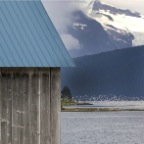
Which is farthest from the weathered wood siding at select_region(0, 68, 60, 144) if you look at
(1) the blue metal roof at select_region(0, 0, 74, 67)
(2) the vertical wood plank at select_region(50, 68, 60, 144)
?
(1) the blue metal roof at select_region(0, 0, 74, 67)

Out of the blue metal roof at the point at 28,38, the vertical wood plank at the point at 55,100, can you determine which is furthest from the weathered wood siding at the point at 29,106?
the blue metal roof at the point at 28,38

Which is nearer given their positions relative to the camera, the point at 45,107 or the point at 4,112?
the point at 4,112

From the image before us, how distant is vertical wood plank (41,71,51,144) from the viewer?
17.1m

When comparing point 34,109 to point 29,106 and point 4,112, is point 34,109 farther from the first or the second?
point 4,112

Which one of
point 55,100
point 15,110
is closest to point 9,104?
point 15,110

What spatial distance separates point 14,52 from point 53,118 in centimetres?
206

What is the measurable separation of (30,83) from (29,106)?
61 cm

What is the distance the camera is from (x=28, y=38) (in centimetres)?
1734

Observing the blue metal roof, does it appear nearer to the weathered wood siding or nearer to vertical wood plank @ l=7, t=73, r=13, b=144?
the weathered wood siding

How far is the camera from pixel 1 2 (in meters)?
18.0

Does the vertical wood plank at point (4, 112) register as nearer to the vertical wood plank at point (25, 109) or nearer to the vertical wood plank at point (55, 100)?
the vertical wood plank at point (25, 109)

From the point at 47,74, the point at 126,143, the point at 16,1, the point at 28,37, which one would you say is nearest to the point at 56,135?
the point at 47,74

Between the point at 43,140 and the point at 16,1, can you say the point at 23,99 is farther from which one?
the point at 16,1

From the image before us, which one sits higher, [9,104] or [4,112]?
[9,104]
